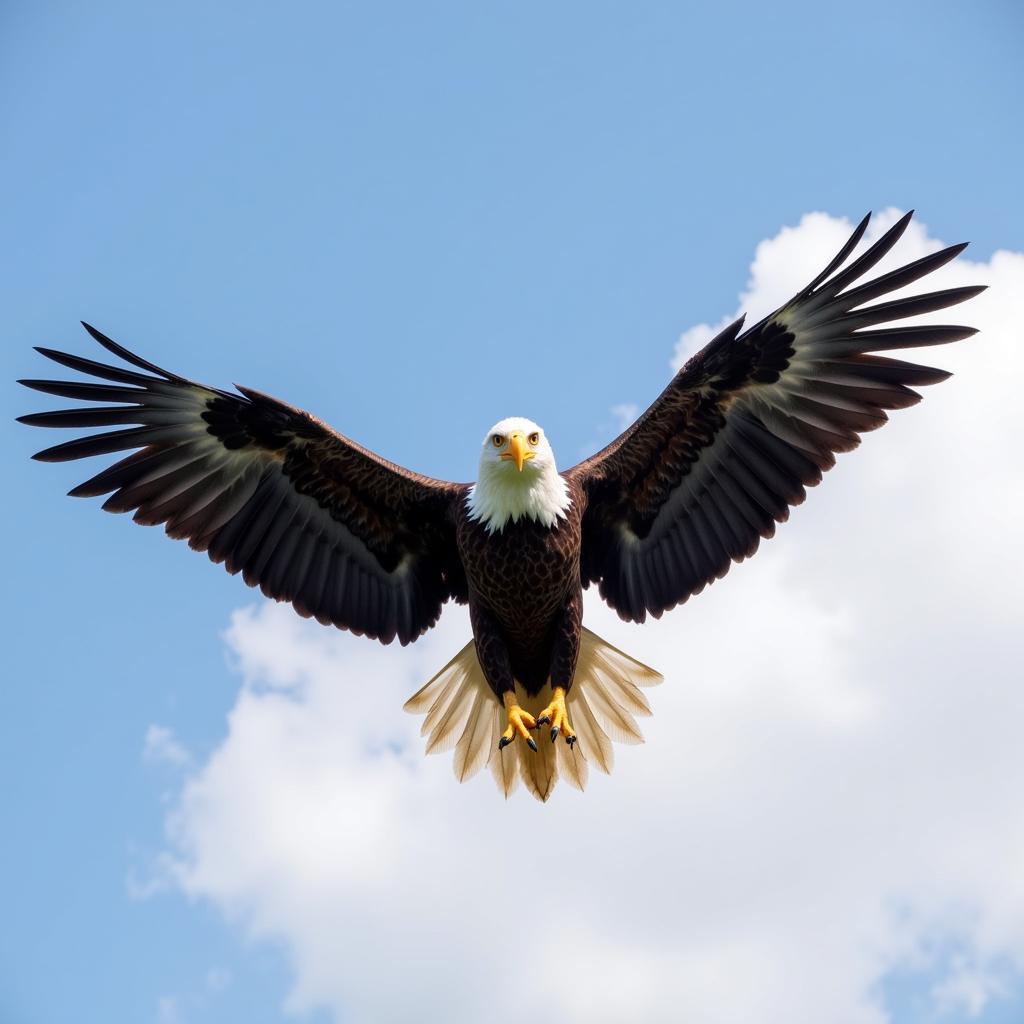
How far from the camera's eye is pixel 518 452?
26.3 feet

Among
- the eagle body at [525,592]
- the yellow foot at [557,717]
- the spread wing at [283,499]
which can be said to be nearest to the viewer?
the yellow foot at [557,717]

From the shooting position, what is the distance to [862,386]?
27.5 ft

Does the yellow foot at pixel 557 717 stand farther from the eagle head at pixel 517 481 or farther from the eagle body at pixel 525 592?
the eagle head at pixel 517 481

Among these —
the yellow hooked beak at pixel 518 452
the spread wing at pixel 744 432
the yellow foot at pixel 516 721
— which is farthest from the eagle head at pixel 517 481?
the yellow foot at pixel 516 721

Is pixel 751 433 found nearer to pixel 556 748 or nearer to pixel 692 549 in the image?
pixel 692 549

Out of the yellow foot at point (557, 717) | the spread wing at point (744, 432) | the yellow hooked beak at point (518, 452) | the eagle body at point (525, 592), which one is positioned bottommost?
the yellow foot at point (557, 717)

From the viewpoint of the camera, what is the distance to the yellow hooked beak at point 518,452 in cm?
800

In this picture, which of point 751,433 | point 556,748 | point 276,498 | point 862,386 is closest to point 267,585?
point 276,498

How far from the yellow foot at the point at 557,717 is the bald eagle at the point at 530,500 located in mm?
13

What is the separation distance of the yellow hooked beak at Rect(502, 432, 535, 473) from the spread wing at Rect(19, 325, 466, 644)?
712 millimetres

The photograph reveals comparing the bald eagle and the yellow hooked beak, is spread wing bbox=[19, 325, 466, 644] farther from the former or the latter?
the yellow hooked beak

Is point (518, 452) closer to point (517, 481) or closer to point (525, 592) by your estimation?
point (517, 481)

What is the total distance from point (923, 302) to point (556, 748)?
10.6 feet

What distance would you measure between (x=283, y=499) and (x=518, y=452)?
173 cm
